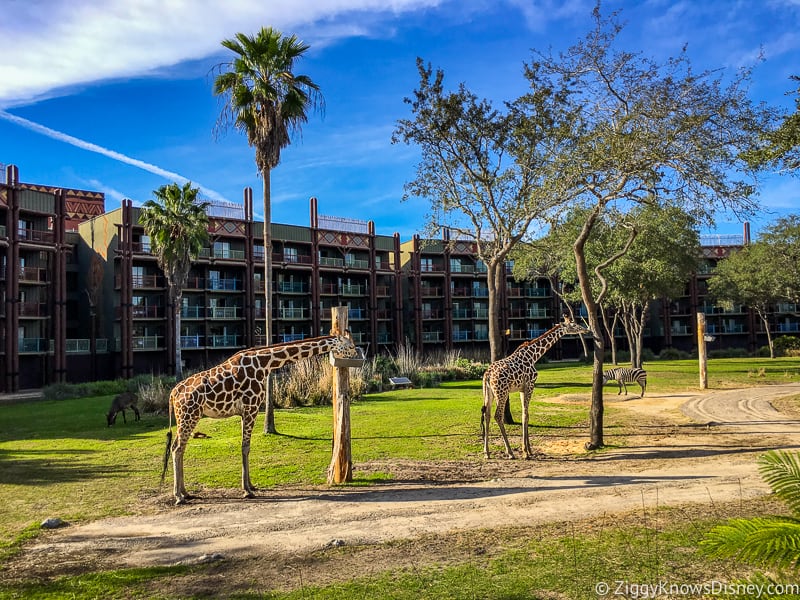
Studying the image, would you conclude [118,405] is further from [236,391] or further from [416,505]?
[416,505]

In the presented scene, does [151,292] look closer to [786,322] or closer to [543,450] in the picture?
[543,450]

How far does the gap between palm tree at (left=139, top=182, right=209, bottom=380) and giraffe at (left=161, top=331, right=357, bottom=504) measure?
24.9m

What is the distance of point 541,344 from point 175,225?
26.9 m

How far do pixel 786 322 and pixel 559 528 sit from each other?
7546 cm

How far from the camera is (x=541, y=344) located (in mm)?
14273

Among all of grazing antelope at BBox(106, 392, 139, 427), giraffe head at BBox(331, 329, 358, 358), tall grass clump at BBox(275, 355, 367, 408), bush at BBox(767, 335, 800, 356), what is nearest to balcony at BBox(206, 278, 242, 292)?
tall grass clump at BBox(275, 355, 367, 408)

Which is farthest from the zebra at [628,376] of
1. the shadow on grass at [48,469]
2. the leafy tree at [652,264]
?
the shadow on grass at [48,469]

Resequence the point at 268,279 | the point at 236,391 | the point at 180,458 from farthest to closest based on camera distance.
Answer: the point at 268,279, the point at 236,391, the point at 180,458

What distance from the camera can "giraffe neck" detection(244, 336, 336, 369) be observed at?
10.6 m

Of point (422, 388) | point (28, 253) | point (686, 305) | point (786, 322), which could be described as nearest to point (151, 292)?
point (28, 253)

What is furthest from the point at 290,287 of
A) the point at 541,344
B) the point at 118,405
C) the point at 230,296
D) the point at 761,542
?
the point at 761,542

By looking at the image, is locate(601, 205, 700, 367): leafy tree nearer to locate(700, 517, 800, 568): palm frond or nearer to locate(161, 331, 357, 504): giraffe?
locate(161, 331, 357, 504): giraffe

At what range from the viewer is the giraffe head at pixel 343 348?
10594 mm

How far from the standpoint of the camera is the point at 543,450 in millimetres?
13250
